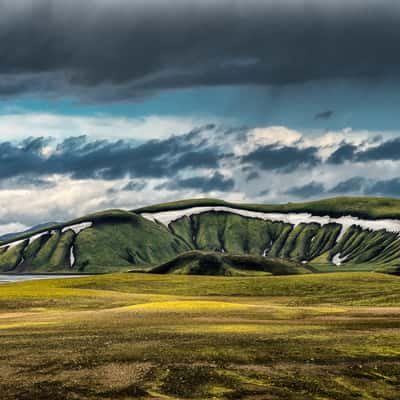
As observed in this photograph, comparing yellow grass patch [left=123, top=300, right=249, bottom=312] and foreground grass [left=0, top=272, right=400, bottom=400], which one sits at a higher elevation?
foreground grass [left=0, top=272, right=400, bottom=400]

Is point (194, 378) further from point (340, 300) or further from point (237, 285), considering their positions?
point (237, 285)

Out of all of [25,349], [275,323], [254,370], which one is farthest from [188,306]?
[254,370]

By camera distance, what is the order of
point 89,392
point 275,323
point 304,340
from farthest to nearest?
point 275,323, point 304,340, point 89,392

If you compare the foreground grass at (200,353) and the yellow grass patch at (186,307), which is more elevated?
the foreground grass at (200,353)

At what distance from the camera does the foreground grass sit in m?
36.7

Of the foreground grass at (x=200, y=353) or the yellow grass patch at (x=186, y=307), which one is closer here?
the foreground grass at (x=200, y=353)

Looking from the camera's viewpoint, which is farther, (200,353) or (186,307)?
(186,307)

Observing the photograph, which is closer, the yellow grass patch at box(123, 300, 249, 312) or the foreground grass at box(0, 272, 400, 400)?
the foreground grass at box(0, 272, 400, 400)

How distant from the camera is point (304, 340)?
189 feet

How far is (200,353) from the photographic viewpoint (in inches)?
1945

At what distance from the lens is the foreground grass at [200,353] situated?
120 feet

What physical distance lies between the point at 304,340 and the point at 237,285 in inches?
4442

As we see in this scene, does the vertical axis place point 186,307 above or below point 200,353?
below

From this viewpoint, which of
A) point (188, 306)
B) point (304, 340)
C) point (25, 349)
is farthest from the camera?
point (188, 306)
